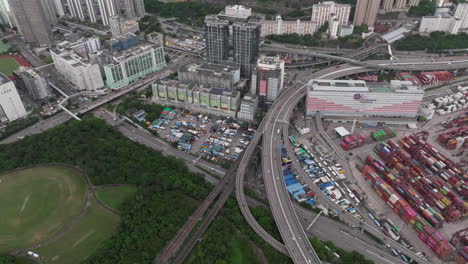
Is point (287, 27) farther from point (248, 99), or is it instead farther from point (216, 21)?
point (248, 99)

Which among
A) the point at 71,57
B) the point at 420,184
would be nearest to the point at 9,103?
the point at 71,57

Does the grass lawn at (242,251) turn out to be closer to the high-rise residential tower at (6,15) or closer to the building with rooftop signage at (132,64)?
the building with rooftop signage at (132,64)

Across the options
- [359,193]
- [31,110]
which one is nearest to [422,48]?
[359,193]

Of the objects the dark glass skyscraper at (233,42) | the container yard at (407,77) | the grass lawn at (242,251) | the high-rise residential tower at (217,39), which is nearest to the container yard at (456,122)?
the container yard at (407,77)

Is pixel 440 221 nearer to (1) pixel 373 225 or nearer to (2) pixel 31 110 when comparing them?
(1) pixel 373 225

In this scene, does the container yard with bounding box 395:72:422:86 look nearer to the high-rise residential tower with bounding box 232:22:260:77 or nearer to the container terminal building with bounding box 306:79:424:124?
the container terminal building with bounding box 306:79:424:124
